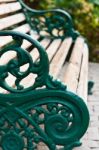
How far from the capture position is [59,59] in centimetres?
475

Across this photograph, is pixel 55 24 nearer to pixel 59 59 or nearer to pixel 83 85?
pixel 59 59

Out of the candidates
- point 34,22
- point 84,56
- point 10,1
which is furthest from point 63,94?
point 34,22

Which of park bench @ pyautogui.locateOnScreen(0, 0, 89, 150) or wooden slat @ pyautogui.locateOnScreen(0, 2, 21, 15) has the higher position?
wooden slat @ pyautogui.locateOnScreen(0, 2, 21, 15)

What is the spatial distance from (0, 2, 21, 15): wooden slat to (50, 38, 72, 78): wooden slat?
Answer: 0.74m

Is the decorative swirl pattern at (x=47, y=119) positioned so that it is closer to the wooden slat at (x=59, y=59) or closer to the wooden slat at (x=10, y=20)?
the wooden slat at (x=59, y=59)

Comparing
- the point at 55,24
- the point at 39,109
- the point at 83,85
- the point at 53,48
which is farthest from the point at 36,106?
the point at 55,24

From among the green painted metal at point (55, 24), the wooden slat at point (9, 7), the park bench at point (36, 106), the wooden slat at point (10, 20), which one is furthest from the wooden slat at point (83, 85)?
the green painted metal at point (55, 24)

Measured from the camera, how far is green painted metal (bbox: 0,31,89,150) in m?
3.15

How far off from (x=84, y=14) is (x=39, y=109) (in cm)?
576

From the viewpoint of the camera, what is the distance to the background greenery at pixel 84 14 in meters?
8.76

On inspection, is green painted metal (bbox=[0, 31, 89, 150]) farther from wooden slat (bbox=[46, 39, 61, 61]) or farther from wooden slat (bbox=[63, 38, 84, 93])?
wooden slat (bbox=[46, 39, 61, 61])

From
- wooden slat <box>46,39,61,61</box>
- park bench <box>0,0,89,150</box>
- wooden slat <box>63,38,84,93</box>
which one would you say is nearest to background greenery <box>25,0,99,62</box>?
wooden slat <box>63,38,84,93</box>

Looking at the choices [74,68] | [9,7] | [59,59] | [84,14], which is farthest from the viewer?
[84,14]

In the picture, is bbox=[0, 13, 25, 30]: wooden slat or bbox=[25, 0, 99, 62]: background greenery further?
bbox=[25, 0, 99, 62]: background greenery
